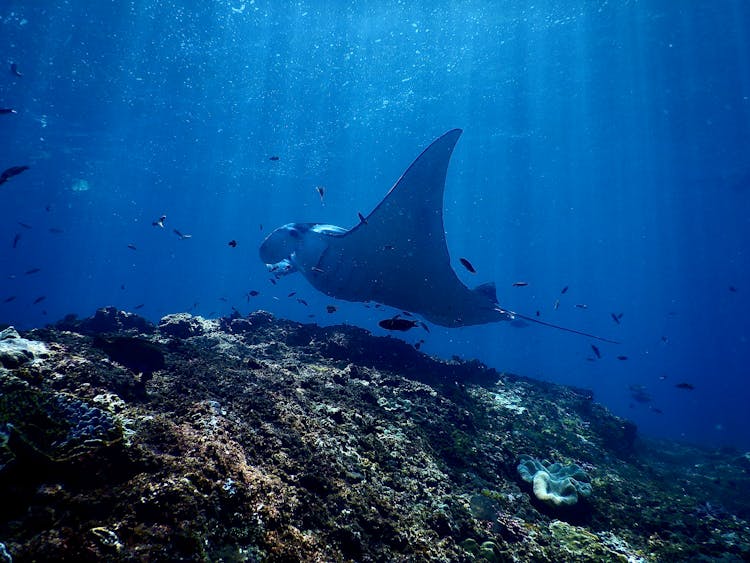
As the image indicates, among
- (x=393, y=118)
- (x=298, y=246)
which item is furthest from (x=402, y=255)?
(x=393, y=118)

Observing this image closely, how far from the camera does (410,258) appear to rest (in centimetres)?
744

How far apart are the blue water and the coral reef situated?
16.1ft

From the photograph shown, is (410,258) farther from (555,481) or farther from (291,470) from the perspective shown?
(291,470)

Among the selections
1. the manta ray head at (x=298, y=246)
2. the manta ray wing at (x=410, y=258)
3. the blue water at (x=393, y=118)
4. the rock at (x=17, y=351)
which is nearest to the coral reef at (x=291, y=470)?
the rock at (x=17, y=351)

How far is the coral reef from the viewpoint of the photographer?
170 cm

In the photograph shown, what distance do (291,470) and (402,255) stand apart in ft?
17.5

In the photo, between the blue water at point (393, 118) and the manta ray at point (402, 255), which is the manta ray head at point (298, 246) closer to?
the manta ray at point (402, 255)

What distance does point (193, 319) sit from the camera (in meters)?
8.31

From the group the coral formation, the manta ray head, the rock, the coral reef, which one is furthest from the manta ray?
the rock

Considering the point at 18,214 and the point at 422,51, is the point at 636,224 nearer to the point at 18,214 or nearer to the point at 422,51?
the point at 422,51

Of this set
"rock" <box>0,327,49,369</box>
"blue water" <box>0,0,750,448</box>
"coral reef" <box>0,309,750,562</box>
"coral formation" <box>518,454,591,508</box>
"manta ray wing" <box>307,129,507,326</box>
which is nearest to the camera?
"coral reef" <box>0,309,750,562</box>

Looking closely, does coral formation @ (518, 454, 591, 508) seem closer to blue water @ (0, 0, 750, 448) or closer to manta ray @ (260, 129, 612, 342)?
manta ray @ (260, 129, 612, 342)

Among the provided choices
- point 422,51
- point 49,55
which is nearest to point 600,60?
point 422,51

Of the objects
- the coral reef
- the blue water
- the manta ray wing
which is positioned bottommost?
the coral reef
